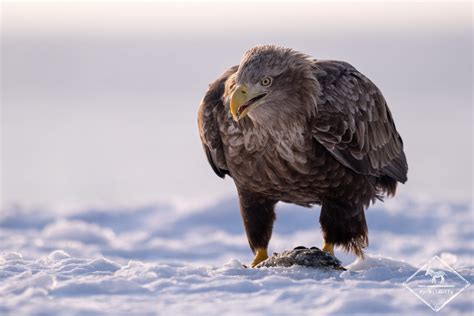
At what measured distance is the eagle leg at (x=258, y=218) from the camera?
6.89 m

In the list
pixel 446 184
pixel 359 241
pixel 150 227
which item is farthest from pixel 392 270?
pixel 446 184

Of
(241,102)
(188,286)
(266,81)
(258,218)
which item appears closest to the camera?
(188,286)

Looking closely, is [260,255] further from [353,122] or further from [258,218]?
[353,122]

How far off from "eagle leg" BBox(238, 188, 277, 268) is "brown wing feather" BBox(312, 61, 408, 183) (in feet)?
2.60

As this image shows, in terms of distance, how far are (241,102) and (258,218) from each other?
1.38m

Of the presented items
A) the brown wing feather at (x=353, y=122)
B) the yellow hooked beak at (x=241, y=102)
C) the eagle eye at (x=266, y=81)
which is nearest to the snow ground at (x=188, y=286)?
the brown wing feather at (x=353, y=122)

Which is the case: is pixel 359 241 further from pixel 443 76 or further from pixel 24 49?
pixel 24 49

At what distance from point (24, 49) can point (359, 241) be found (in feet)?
178

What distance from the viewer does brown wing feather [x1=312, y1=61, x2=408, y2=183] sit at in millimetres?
6328

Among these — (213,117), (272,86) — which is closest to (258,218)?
(213,117)

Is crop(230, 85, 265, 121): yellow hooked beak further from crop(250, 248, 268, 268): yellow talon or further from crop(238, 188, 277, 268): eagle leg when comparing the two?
crop(250, 248, 268, 268): yellow talon

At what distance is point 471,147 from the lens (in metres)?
21.5

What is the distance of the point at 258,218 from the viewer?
22.8 feet

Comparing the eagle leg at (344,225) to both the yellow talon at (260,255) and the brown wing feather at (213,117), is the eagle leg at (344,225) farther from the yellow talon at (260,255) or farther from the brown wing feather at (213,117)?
the brown wing feather at (213,117)
